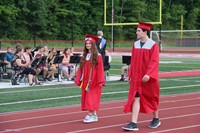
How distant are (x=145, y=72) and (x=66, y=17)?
51348 mm

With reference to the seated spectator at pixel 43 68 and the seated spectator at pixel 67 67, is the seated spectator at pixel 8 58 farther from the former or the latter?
the seated spectator at pixel 67 67

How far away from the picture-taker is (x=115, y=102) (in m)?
13.2

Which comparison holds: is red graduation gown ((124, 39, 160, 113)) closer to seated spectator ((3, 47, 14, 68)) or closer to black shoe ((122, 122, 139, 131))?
black shoe ((122, 122, 139, 131))

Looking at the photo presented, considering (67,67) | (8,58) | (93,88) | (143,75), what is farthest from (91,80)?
(8,58)

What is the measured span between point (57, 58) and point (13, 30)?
34003 mm

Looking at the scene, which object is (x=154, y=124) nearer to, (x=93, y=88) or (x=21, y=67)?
(x=93, y=88)

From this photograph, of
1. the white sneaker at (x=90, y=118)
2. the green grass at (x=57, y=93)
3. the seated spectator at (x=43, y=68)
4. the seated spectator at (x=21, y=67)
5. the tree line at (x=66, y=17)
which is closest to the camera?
the white sneaker at (x=90, y=118)

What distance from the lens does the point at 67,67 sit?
18.7 meters

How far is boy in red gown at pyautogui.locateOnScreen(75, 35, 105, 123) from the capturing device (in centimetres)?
1019

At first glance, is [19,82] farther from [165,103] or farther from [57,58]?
[165,103]

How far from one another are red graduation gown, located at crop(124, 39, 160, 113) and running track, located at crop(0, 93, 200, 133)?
52cm

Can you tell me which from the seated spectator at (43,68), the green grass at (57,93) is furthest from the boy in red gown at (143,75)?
the seated spectator at (43,68)

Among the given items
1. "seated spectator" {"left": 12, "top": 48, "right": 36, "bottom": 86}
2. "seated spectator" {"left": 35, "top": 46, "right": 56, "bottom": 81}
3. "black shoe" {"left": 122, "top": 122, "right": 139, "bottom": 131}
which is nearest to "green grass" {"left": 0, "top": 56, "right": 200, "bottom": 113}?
"seated spectator" {"left": 12, "top": 48, "right": 36, "bottom": 86}

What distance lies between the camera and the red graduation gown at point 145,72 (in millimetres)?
9164
